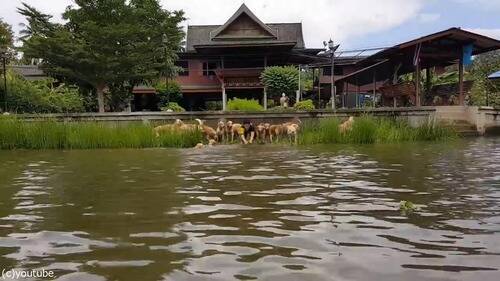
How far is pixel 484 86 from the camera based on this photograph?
88.6ft

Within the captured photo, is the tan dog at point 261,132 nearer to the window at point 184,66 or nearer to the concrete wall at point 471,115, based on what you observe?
the concrete wall at point 471,115

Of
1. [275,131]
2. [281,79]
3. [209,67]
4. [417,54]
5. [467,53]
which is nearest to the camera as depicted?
[275,131]

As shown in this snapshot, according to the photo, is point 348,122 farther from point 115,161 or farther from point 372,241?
point 372,241

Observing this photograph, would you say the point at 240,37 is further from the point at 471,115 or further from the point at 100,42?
the point at 471,115

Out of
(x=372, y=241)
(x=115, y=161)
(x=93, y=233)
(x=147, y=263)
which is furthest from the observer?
(x=115, y=161)

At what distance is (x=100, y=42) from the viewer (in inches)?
905

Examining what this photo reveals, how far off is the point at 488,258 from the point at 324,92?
32.4 meters

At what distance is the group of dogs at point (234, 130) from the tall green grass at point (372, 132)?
25 centimetres

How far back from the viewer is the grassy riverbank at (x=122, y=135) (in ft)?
46.6

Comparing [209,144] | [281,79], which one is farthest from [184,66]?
[209,144]

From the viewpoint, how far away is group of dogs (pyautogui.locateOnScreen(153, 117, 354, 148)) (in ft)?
49.8

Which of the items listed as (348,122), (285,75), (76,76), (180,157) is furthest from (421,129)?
(76,76)

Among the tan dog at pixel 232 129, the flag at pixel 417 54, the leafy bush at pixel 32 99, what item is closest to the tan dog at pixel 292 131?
the tan dog at pixel 232 129

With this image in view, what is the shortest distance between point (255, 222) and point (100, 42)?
1998 centimetres
